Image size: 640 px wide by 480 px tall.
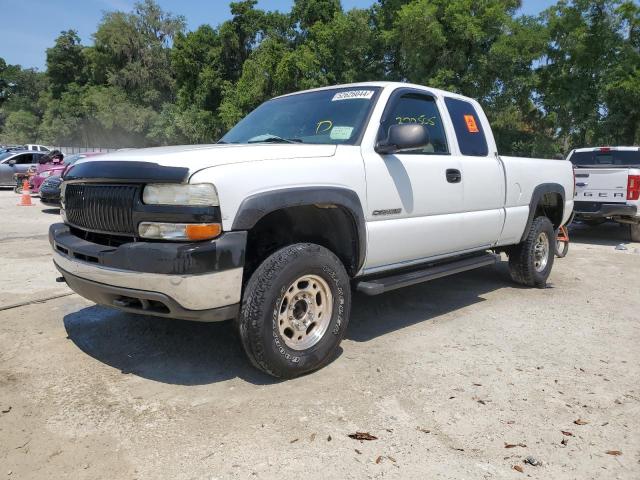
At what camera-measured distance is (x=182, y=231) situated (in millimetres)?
2877

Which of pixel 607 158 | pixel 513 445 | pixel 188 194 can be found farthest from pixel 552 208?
pixel 607 158

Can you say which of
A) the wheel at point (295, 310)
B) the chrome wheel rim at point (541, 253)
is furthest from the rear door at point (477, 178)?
the wheel at point (295, 310)

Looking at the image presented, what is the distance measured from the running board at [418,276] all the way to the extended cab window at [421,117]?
0.98 meters

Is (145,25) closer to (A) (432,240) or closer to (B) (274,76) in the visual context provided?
(B) (274,76)

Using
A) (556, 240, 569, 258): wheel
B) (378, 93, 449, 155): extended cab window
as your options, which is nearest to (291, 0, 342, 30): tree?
(556, 240, 569, 258): wheel

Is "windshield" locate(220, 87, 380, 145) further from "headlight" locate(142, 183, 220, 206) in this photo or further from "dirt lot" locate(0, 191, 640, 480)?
"dirt lot" locate(0, 191, 640, 480)

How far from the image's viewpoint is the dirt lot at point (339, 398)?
2525 mm

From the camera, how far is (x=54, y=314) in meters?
4.67

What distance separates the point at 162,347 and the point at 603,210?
8454 mm

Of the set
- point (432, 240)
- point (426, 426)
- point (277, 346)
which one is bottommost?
point (426, 426)

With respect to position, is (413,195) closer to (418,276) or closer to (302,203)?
(418,276)

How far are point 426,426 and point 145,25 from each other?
227 ft

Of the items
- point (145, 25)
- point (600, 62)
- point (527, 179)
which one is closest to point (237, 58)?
point (145, 25)

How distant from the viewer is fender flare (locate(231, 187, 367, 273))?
9.82 feet
